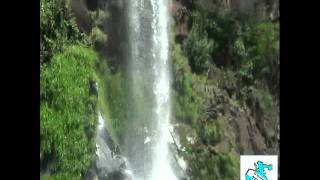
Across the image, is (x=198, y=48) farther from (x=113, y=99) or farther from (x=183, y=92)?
(x=113, y=99)

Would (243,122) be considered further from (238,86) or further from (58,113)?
(58,113)

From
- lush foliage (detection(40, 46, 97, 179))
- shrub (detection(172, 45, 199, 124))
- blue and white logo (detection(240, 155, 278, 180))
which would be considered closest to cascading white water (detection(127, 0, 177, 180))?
shrub (detection(172, 45, 199, 124))

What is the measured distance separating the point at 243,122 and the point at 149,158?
0.54 meters

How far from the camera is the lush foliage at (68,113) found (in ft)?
12.7

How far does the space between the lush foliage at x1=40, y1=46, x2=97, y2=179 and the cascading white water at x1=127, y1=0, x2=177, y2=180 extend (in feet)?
0.76

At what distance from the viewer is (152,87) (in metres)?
3.93

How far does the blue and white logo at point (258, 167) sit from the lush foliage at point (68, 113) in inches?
32.2

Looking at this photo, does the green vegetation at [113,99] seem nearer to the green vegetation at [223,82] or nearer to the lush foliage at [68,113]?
the lush foliage at [68,113]

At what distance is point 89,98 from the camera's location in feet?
12.8

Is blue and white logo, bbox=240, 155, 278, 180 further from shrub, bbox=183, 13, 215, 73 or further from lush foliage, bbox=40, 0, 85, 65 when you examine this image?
lush foliage, bbox=40, 0, 85, 65

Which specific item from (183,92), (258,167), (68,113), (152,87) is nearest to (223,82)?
(183,92)

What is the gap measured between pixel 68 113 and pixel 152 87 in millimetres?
472

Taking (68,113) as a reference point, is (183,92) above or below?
above
